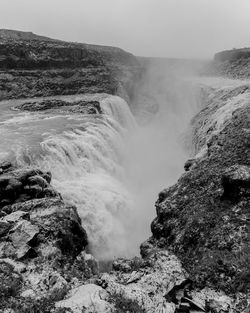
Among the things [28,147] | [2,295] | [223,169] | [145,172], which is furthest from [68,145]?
[2,295]

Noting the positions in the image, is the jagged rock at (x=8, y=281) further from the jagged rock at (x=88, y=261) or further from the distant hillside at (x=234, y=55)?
the distant hillside at (x=234, y=55)

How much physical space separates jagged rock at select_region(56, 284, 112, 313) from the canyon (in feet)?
0.07

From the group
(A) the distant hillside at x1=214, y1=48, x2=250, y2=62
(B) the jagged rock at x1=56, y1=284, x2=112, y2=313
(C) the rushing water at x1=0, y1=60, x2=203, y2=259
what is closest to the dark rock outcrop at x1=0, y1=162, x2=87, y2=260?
(B) the jagged rock at x1=56, y1=284, x2=112, y2=313

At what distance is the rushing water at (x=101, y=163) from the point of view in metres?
18.5

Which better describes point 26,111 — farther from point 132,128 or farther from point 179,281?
point 179,281

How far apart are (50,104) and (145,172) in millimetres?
17196

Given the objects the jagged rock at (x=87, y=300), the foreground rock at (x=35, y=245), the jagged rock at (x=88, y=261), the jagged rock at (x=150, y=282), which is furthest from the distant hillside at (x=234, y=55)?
the jagged rock at (x=87, y=300)

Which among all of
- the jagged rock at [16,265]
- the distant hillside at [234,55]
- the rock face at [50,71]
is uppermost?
the distant hillside at [234,55]

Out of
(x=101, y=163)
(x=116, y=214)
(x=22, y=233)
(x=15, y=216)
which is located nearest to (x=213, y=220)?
(x=22, y=233)

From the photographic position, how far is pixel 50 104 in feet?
132

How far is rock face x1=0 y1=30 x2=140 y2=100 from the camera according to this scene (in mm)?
47875

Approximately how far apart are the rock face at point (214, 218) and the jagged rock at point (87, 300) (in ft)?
8.12

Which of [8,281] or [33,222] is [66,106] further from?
[8,281]

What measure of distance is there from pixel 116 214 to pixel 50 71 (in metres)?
37.6
